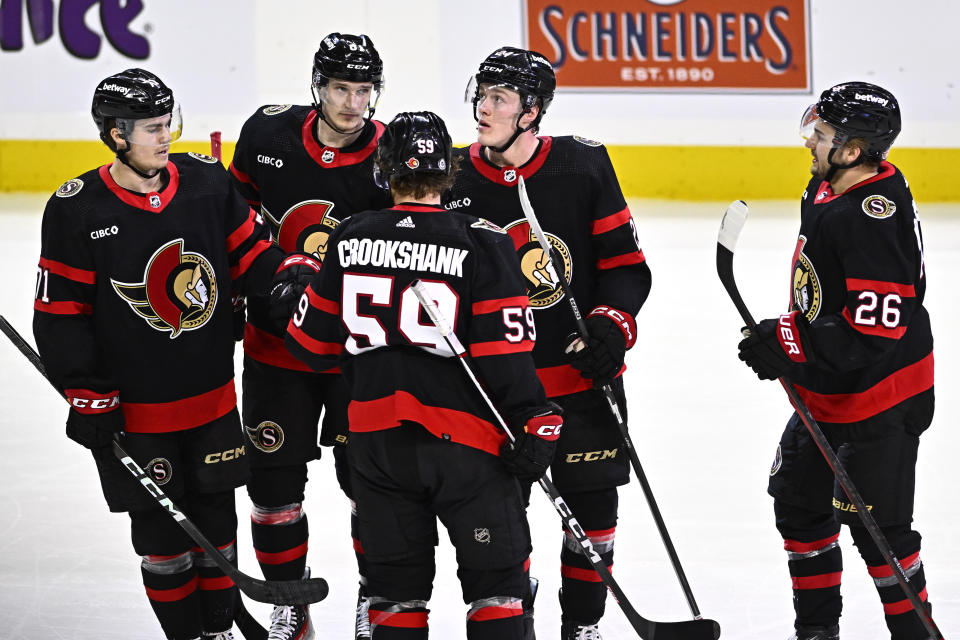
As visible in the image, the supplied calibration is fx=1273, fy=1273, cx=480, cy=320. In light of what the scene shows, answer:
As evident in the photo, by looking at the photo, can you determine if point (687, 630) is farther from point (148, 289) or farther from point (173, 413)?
point (148, 289)

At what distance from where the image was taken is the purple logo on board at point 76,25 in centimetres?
752

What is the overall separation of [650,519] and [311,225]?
5.00 ft

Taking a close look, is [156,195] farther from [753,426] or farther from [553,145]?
[753,426]

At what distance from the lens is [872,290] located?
262cm

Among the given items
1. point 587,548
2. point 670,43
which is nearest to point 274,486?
point 587,548

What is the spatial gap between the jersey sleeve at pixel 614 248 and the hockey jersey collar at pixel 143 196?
3.07ft

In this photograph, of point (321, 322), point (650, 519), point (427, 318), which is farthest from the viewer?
point (650, 519)

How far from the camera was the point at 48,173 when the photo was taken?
783cm

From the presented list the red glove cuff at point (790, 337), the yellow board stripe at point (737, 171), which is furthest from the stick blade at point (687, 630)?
the yellow board stripe at point (737, 171)

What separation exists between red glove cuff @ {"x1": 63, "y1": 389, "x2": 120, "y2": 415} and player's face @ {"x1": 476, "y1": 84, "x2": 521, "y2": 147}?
990 millimetres

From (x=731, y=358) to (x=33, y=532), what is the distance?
301cm

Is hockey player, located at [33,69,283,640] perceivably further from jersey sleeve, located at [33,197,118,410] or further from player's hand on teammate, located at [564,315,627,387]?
player's hand on teammate, located at [564,315,627,387]

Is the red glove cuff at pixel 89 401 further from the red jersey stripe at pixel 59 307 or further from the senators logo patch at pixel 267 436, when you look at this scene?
the senators logo patch at pixel 267 436

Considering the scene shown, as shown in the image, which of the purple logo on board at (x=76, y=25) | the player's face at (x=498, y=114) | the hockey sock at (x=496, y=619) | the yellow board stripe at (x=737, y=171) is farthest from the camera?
the yellow board stripe at (x=737, y=171)
